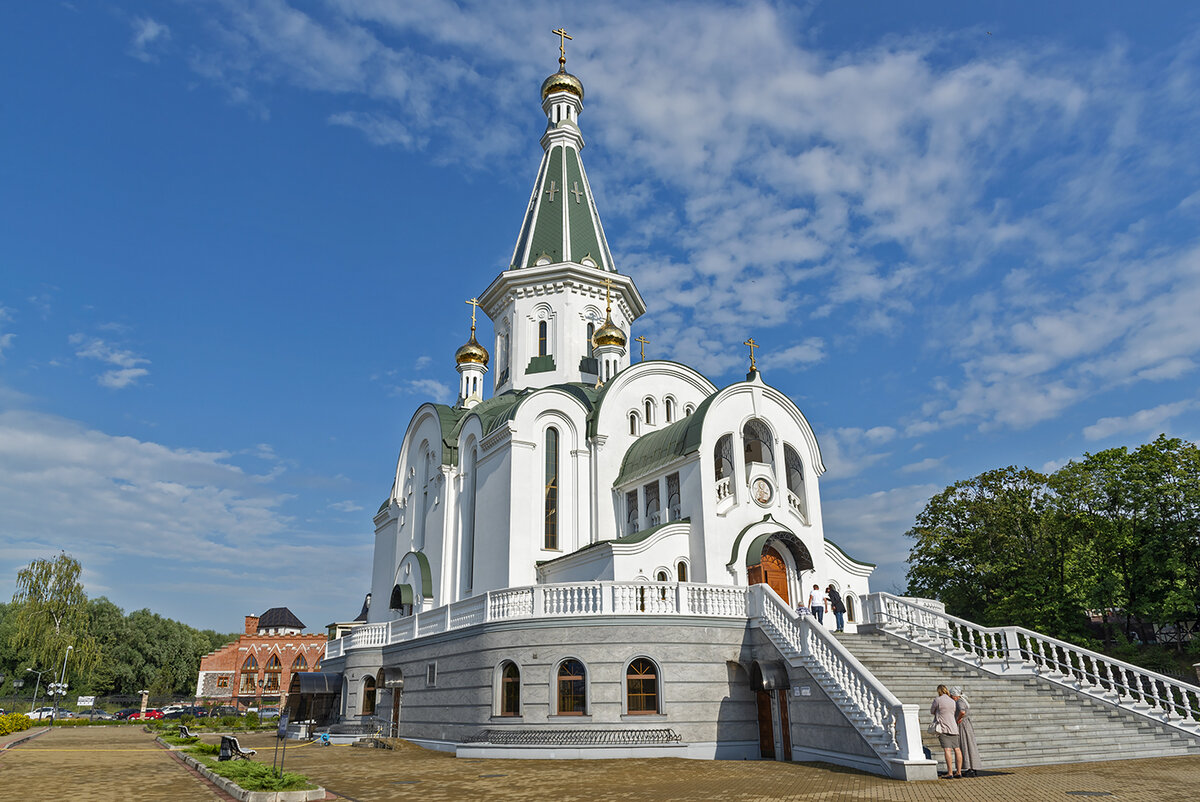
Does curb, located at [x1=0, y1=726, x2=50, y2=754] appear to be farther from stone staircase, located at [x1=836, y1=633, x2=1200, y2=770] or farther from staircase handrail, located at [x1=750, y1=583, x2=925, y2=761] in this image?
stone staircase, located at [x1=836, y1=633, x2=1200, y2=770]

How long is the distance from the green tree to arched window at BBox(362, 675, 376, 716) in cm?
3250

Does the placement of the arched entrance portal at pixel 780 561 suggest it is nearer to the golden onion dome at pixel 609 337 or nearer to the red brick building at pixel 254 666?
the golden onion dome at pixel 609 337

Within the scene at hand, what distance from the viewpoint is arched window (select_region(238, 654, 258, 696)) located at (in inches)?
2498

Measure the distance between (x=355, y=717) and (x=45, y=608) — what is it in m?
34.6

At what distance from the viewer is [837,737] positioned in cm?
1416

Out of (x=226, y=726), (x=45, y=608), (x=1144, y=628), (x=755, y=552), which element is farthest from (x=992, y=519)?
(x=45, y=608)

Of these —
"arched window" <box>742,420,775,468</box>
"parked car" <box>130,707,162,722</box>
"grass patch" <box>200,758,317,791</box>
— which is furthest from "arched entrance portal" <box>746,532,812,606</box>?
"parked car" <box>130,707,162,722</box>

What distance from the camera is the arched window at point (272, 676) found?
2537 inches

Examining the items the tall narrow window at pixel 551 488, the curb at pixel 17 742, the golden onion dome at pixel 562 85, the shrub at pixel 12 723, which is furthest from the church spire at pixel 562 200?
the shrub at pixel 12 723

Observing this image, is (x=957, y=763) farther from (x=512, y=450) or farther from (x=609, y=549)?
(x=512, y=450)

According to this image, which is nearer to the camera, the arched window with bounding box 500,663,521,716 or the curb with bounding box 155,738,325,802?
the curb with bounding box 155,738,325,802

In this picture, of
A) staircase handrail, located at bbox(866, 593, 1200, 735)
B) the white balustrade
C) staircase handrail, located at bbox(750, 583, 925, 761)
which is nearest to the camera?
staircase handrail, located at bbox(750, 583, 925, 761)

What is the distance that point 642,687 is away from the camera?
16.9 metres

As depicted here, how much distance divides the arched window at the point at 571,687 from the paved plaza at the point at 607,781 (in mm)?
1360
